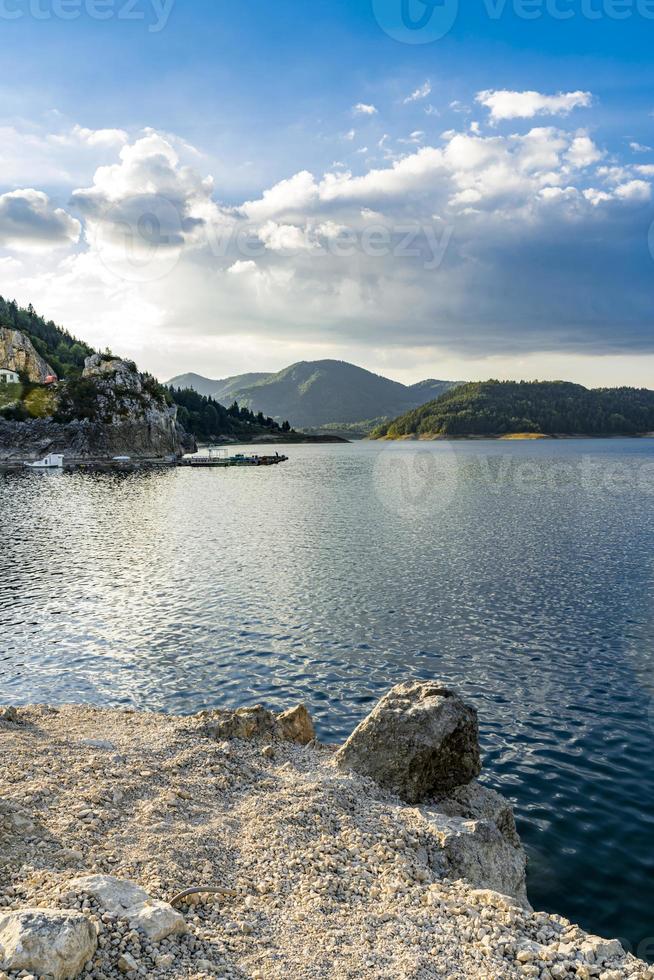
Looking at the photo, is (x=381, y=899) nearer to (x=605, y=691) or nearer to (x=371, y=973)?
(x=371, y=973)

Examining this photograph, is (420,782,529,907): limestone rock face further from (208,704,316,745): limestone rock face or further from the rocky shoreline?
(208,704,316,745): limestone rock face

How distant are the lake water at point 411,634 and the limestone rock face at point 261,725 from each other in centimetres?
239

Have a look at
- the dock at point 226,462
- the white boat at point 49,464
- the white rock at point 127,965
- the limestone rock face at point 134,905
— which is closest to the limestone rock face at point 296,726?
the limestone rock face at point 134,905

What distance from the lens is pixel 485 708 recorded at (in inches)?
917

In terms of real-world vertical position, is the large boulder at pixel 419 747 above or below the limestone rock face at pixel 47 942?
below

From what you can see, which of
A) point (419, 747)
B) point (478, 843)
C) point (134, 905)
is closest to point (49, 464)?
point (419, 747)

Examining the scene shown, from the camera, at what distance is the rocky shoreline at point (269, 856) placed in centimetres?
893

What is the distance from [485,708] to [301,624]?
13110 millimetres

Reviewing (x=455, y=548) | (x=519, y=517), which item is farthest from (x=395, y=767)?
(x=519, y=517)

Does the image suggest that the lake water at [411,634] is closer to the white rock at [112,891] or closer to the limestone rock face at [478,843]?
the limestone rock face at [478,843]

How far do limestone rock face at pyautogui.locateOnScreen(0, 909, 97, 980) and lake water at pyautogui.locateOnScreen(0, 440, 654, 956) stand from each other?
10326mm

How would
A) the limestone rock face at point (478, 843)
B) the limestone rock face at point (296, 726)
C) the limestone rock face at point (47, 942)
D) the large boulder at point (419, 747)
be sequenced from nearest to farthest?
the limestone rock face at point (47, 942) → the limestone rock face at point (478, 843) → the large boulder at point (419, 747) → the limestone rock face at point (296, 726)

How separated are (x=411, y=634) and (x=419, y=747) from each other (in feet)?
54.1

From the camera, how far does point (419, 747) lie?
51.2 feet
